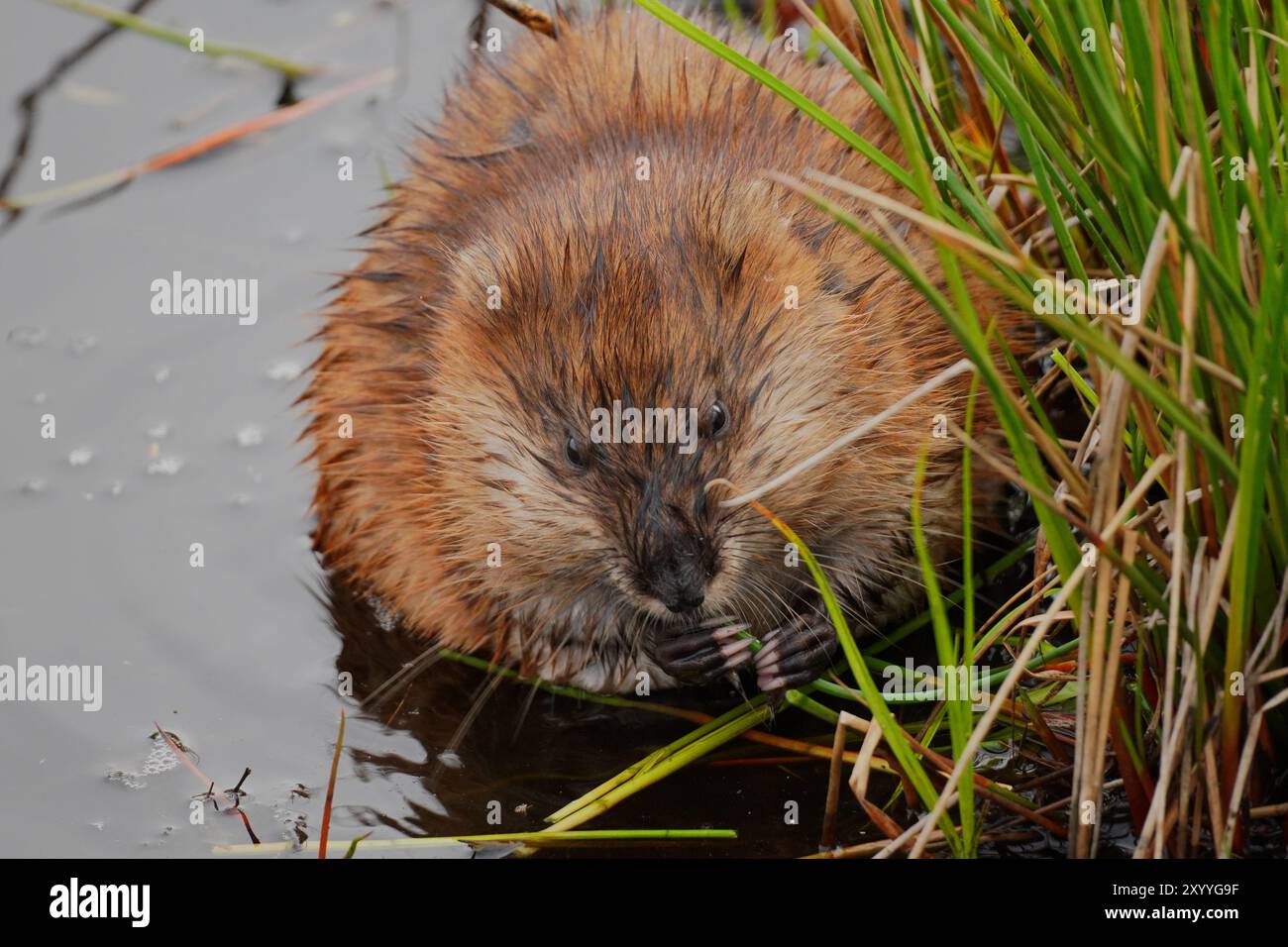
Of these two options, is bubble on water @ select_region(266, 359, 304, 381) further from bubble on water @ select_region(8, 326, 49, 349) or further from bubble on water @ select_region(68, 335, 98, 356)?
bubble on water @ select_region(8, 326, 49, 349)

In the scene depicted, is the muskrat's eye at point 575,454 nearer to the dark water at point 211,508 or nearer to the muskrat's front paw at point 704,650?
the muskrat's front paw at point 704,650

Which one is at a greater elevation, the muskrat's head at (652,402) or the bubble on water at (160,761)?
the muskrat's head at (652,402)

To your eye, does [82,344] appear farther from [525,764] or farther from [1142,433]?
[1142,433]

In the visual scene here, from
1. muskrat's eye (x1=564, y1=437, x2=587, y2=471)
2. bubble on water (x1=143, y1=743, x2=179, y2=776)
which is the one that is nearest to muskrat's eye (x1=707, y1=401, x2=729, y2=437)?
muskrat's eye (x1=564, y1=437, x2=587, y2=471)

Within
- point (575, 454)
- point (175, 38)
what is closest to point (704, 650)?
point (575, 454)

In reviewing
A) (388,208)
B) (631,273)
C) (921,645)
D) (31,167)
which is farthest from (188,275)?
(921,645)

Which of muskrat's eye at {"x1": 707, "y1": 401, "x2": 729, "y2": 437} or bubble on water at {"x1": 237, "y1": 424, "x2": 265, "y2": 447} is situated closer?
muskrat's eye at {"x1": 707, "y1": 401, "x2": 729, "y2": 437}

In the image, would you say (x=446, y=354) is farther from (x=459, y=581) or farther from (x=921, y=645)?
(x=921, y=645)

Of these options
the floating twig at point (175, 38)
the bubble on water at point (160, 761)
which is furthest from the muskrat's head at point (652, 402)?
the floating twig at point (175, 38)
